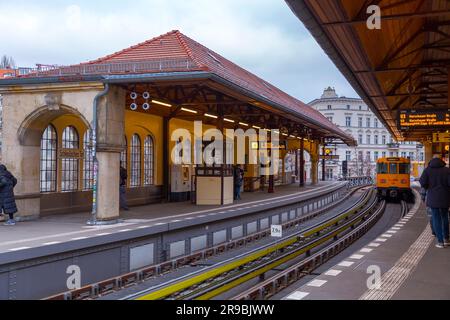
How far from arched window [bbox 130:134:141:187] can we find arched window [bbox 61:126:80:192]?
10.7ft

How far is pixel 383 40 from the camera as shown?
1152cm

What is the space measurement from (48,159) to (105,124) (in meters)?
3.41

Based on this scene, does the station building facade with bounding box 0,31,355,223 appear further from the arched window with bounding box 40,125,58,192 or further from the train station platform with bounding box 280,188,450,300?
the train station platform with bounding box 280,188,450,300

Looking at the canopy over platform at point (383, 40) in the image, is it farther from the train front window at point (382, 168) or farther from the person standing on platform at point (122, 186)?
the train front window at point (382, 168)

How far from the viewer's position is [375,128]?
7681 centimetres

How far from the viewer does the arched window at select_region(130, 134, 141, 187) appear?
1861cm

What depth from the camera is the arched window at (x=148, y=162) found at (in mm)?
19547

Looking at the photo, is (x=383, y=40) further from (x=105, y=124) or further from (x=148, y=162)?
(x=148, y=162)

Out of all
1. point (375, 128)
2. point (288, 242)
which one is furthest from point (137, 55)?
point (375, 128)

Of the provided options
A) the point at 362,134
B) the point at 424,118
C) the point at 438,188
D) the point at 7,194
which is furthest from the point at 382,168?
the point at 362,134

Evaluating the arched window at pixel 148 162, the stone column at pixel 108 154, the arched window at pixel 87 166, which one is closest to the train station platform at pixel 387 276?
the stone column at pixel 108 154

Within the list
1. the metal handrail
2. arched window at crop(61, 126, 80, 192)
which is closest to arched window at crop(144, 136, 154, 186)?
arched window at crop(61, 126, 80, 192)

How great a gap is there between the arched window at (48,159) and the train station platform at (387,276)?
8.59 meters

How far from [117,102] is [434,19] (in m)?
8.14
